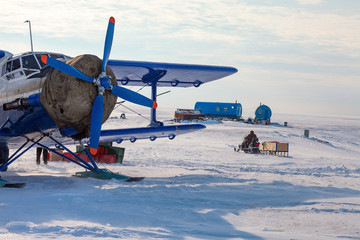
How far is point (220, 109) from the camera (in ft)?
196

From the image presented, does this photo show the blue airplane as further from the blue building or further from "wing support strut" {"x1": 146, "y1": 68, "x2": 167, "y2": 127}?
the blue building

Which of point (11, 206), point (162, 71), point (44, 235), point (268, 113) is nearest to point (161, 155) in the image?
point (162, 71)

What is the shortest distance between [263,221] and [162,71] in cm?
871

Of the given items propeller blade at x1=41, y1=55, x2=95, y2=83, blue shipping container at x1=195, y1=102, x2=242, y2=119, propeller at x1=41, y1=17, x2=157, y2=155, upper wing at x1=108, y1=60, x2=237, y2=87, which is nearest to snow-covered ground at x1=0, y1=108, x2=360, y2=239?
propeller at x1=41, y1=17, x2=157, y2=155

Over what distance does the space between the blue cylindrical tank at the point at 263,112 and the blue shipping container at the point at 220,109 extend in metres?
3.64

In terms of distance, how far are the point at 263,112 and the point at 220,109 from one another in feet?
22.7

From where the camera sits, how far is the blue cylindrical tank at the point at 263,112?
5522cm

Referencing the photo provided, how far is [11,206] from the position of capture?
7.44m

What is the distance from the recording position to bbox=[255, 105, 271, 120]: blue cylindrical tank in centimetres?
5522

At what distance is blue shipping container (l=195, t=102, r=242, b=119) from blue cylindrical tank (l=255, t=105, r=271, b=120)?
3641 millimetres

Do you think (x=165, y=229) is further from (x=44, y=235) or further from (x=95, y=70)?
(x=95, y=70)

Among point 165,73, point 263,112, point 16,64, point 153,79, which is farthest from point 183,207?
point 263,112

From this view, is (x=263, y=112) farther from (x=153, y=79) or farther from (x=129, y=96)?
(x=129, y=96)

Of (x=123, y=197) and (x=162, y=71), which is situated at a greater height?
(x=162, y=71)
